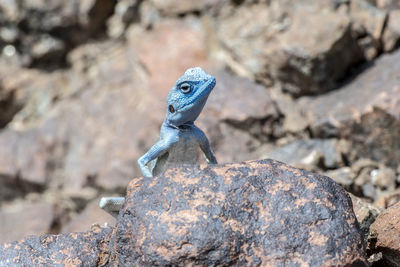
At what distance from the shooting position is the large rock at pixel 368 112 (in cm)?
486

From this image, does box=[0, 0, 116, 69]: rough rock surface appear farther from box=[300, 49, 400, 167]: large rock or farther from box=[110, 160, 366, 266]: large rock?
box=[110, 160, 366, 266]: large rock

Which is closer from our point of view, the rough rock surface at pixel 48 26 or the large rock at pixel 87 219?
the large rock at pixel 87 219

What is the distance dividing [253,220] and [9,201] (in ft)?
17.4

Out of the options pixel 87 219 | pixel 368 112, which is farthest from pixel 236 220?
pixel 87 219

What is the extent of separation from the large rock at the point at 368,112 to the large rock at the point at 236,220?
8.97 feet

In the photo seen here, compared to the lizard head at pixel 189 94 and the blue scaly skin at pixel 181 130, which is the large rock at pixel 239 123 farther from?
the lizard head at pixel 189 94

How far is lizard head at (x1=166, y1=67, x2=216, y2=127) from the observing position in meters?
2.96

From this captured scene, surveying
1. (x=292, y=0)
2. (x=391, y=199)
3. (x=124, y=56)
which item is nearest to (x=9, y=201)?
(x=124, y=56)

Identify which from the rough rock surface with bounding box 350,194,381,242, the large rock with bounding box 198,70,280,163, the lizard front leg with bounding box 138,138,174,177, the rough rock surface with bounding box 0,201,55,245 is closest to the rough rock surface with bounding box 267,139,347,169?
the large rock with bounding box 198,70,280,163

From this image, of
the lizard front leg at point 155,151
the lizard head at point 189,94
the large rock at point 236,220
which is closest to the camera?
the large rock at point 236,220

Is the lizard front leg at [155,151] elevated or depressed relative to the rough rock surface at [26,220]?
elevated

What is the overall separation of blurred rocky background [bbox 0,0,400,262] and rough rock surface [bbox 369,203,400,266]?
142 centimetres

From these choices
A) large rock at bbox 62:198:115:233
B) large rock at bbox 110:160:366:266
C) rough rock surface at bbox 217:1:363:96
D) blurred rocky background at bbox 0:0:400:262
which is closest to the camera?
large rock at bbox 110:160:366:266

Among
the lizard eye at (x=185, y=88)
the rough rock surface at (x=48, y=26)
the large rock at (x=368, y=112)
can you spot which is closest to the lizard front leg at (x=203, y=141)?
the lizard eye at (x=185, y=88)
